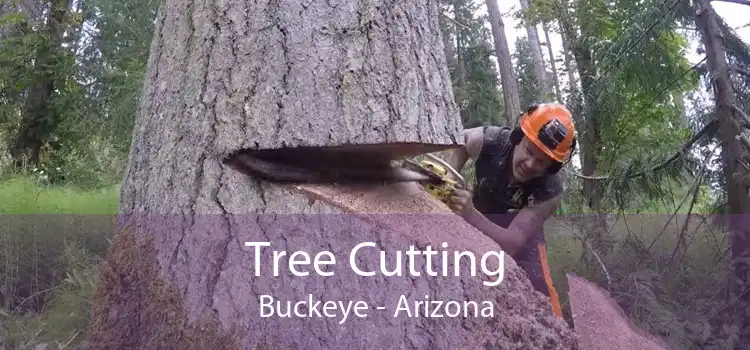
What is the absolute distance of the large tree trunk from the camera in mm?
1367

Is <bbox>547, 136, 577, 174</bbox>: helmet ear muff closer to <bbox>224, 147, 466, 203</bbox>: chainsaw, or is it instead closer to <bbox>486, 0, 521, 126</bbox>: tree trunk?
<bbox>224, 147, 466, 203</bbox>: chainsaw

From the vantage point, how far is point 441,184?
1914mm

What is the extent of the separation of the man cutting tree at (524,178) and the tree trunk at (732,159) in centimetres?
134

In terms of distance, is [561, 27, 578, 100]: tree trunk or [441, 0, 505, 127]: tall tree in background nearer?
[561, 27, 578, 100]: tree trunk

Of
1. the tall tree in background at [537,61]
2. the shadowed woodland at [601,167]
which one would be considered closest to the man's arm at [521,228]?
the shadowed woodland at [601,167]

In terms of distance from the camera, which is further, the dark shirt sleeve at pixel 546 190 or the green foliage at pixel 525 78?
the green foliage at pixel 525 78

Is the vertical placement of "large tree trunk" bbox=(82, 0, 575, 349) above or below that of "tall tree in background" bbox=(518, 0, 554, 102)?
below

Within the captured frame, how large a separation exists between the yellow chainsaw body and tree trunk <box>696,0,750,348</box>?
7.24 ft

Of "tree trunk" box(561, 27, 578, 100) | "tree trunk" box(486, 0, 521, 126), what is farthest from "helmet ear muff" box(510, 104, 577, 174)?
"tree trunk" box(486, 0, 521, 126)

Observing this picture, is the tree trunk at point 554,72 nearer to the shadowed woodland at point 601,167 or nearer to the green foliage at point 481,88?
the shadowed woodland at point 601,167

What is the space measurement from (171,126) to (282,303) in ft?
1.85

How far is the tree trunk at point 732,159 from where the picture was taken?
3391mm

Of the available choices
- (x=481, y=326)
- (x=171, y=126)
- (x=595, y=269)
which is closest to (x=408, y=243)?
(x=481, y=326)

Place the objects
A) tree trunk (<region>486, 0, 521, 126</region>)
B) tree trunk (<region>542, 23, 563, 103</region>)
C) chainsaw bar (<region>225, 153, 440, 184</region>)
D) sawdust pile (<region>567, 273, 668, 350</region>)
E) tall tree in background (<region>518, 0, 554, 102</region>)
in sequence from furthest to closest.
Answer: tall tree in background (<region>518, 0, 554, 102</region>), tree trunk (<region>486, 0, 521, 126</region>), tree trunk (<region>542, 23, 563, 103</region>), sawdust pile (<region>567, 273, 668, 350</region>), chainsaw bar (<region>225, 153, 440, 184</region>)
